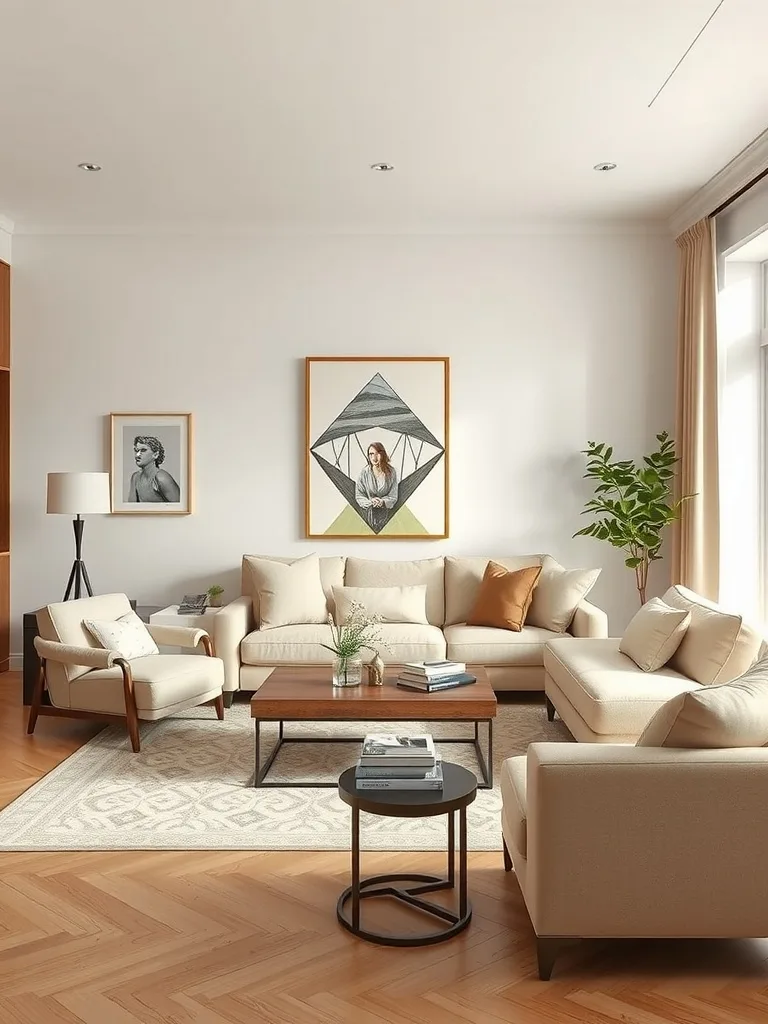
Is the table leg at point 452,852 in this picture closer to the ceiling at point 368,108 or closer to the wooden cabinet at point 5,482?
the ceiling at point 368,108

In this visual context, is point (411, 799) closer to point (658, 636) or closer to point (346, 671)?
point (346, 671)

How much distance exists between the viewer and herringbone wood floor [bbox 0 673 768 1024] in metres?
2.45

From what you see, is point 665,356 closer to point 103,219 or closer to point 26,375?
point 103,219

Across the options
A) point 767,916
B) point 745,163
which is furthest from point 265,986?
point 745,163

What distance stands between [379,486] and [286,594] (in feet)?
3.92

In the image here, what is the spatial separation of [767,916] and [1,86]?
4592 mm

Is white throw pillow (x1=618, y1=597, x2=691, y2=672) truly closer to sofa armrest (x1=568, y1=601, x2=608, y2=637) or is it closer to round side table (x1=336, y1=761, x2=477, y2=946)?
sofa armrest (x1=568, y1=601, x2=608, y2=637)

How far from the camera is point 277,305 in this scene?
684cm

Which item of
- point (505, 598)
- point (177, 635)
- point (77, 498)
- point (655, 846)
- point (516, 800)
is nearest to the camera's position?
point (655, 846)

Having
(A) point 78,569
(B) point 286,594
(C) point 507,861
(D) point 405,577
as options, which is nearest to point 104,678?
(B) point 286,594

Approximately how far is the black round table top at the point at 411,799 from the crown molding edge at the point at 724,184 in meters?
3.98

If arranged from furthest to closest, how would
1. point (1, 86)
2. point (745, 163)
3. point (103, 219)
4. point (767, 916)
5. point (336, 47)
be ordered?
point (103, 219) < point (745, 163) < point (1, 86) < point (336, 47) < point (767, 916)

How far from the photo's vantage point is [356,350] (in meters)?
6.85

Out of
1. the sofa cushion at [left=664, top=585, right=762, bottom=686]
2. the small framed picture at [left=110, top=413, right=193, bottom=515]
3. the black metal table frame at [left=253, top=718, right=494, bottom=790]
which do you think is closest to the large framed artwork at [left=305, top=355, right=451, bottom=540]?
the small framed picture at [left=110, top=413, right=193, bottom=515]
